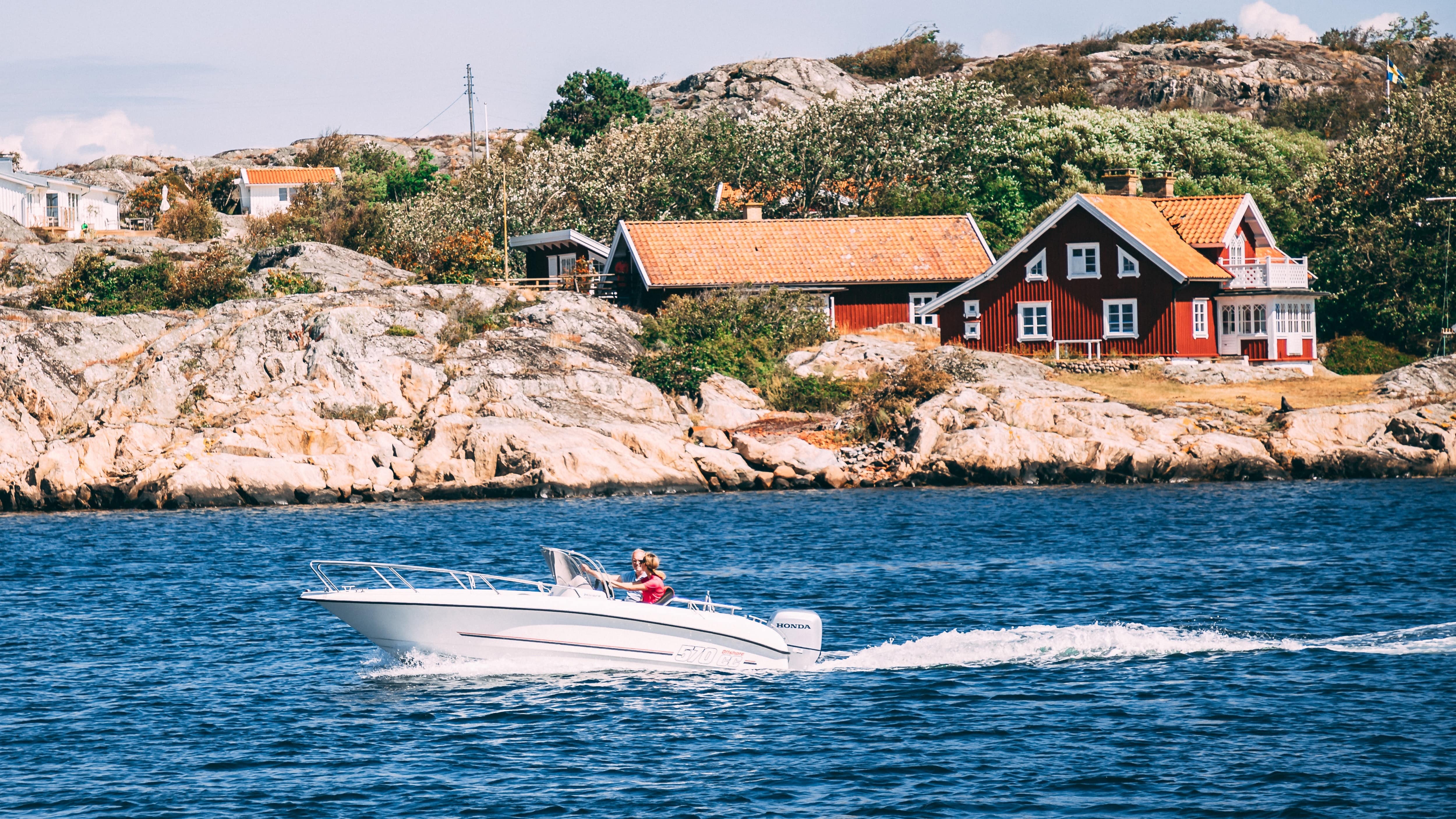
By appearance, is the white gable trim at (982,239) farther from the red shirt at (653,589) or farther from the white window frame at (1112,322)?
the red shirt at (653,589)

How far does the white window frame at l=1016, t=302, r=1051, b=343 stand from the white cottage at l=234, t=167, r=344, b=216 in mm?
54214

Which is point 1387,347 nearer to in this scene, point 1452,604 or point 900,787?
point 1452,604

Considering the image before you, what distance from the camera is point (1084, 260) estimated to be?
56.5 meters

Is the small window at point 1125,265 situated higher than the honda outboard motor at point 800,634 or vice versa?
the small window at point 1125,265

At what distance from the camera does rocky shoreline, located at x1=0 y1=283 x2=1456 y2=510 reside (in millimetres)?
44531

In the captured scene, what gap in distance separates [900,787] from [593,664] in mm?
6463

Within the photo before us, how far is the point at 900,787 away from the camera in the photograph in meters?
15.1

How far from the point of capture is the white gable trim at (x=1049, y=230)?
5444 cm

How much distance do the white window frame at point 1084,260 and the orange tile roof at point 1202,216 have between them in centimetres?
438

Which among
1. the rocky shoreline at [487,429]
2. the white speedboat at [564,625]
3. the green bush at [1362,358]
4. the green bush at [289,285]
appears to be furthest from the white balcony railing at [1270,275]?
the white speedboat at [564,625]

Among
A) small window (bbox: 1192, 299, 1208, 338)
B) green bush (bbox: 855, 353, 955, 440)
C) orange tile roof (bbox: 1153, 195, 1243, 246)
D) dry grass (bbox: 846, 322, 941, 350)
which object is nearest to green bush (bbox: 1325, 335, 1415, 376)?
small window (bbox: 1192, 299, 1208, 338)

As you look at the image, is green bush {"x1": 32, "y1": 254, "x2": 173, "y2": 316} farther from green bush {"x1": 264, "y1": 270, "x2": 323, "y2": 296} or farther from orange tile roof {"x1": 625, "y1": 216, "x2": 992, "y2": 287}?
orange tile roof {"x1": 625, "y1": 216, "x2": 992, "y2": 287}

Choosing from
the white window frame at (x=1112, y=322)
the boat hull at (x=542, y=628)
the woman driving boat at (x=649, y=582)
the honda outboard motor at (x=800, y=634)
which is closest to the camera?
the boat hull at (x=542, y=628)

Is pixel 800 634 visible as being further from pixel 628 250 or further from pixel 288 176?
pixel 288 176
